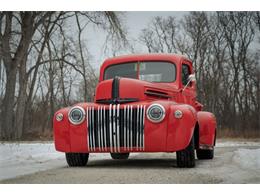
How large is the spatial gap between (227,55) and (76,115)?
189cm

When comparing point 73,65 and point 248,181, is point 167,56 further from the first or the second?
point 248,181

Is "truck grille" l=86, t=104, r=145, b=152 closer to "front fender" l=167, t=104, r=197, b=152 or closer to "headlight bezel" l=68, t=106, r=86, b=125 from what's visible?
"headlight bezel" l=68, t=106, r=86, b=125

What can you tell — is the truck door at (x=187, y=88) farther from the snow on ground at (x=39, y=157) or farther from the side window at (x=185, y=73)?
the snow on ground at (x=39, y=157)

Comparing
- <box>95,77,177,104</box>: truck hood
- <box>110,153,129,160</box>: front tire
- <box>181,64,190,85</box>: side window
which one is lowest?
<box>110,153,129,160</box>: front tire

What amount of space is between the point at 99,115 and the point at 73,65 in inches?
58.6

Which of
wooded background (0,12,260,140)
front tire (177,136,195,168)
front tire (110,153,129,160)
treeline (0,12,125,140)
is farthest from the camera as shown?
front tire (110,153,129,160)

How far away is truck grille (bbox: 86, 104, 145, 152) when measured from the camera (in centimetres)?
494

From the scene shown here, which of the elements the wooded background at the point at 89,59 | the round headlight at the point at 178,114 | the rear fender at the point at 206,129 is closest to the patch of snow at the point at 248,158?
the wooded background at the point at 89,59

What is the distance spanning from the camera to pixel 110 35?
6.61 m

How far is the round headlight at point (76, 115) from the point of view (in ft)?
16.8

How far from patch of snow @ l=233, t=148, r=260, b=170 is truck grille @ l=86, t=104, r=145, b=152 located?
3.85 feet

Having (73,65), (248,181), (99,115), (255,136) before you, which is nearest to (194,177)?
(248,181)

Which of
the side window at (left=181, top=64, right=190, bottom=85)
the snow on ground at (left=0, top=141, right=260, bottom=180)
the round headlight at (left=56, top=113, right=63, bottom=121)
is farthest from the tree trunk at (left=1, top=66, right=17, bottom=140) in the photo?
the side window at (left=181, top=64, right=190, bottom=85)

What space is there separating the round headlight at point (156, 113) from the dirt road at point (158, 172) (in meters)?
0.47
